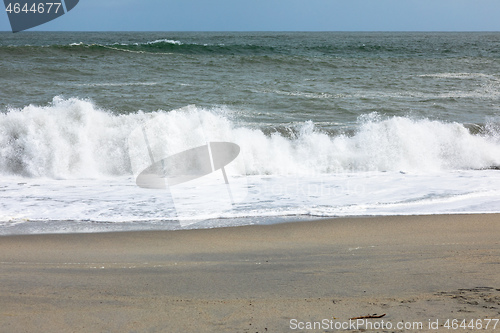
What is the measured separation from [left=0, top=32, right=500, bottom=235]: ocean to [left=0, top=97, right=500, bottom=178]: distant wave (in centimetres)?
3

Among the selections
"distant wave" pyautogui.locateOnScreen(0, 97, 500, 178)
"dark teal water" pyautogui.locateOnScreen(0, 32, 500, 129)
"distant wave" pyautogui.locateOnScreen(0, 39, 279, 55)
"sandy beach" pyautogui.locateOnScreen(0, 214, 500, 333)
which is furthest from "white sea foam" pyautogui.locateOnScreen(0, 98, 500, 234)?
"distant wave" pyautogui.locateOnScreen(0, 39, 279, 55)

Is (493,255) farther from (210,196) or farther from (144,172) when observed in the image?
(144,172)

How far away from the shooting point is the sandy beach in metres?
2.65

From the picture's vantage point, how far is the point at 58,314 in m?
2.72

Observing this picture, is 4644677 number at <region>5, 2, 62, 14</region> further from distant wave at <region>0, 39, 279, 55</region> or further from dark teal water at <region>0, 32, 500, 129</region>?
distant wave at <region>0, 39, 279, 55</region>

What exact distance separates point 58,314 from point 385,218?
3.24 m

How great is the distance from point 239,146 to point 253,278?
5.36 metres

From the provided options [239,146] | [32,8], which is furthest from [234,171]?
[32,8]

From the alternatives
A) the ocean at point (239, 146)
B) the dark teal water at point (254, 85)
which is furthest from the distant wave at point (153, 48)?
the ocean at point (239, 146)

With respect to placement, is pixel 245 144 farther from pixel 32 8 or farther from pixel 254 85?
pixel 254 85

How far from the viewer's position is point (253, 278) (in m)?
3.24

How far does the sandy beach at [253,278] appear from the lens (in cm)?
265

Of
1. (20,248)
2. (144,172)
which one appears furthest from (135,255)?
(144,172)

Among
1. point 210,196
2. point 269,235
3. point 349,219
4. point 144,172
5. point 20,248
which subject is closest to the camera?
point 20,248
